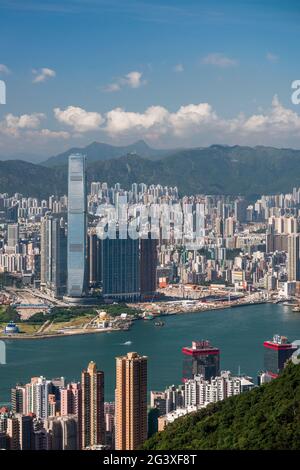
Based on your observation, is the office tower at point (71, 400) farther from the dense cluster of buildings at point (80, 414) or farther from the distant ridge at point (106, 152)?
the distant ridge at point (106, 152)

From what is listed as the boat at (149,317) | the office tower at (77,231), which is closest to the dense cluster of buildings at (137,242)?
the office tower at (77,231)

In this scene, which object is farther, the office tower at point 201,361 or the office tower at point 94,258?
the office tower at point 94,258

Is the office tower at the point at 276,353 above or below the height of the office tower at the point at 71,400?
above

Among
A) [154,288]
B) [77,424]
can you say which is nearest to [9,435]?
[77,424]

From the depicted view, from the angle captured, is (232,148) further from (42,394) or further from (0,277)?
(42,394)

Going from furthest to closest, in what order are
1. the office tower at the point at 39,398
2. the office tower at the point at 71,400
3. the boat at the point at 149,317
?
the boat at the point at 149,317 → the office tower at the point at 39,398 → the office tower at the point at 71,400

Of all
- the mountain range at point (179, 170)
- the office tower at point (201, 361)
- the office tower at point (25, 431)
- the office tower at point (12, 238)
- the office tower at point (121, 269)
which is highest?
the mountain range at point (179, 170)

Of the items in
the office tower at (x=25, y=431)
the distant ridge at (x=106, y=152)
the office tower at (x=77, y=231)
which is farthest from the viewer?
the office tower at (x=77, y=231)

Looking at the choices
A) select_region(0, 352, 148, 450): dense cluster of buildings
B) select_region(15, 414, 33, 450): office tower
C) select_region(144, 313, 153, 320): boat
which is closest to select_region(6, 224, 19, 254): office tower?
select_region(144, 313, 153, 320): boat

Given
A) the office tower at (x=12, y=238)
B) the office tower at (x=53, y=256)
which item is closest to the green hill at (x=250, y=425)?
the office tower at (x=53, y=256)
